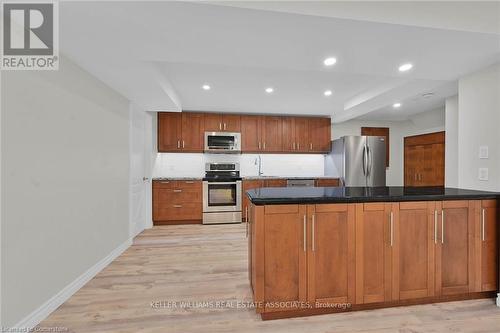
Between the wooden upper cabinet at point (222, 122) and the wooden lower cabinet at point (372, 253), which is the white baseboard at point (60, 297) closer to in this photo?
the wooden lower cabinet at point (372, 253)

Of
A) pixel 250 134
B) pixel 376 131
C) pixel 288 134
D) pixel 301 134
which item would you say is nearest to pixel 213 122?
pixel 250 134

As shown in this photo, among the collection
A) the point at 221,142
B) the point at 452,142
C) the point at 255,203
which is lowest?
the point at 255,203

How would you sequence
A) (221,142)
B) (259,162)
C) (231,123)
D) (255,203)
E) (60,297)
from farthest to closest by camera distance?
(259,162) → (231,123) → (221,142) → (60,297) → (255,203)

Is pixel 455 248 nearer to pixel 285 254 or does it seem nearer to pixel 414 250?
pixel 414 250

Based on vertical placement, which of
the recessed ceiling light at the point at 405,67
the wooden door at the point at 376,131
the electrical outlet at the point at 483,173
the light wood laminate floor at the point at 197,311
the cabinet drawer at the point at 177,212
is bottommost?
the light wood laminate floor at the point at 197,311

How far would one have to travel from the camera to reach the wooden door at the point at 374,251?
6.18 feet

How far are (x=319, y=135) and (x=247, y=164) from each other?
72.5 inches

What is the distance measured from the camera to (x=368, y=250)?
6.23ft

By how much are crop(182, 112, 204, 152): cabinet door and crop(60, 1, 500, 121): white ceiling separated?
1.61 metres

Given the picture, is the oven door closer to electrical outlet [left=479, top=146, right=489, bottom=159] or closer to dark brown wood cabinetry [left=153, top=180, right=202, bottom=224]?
dark brown wood cabinetry [left=153, top=180, right=202, bottom=224]

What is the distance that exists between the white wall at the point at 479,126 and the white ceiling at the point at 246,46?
0.49 ft

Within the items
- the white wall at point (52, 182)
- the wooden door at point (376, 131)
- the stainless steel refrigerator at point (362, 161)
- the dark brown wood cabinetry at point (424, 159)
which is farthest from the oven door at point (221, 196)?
the dark brown wood cabinetry at point (424, 159)

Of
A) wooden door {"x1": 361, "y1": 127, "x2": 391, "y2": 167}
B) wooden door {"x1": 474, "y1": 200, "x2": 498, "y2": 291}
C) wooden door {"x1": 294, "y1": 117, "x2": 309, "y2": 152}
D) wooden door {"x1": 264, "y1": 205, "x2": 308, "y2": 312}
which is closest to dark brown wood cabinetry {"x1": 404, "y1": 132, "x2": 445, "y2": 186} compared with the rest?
wooden door {"x1": 361, "y1": 127, "x2": 391, "y2": 167}

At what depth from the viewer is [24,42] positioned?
174 centimetres
